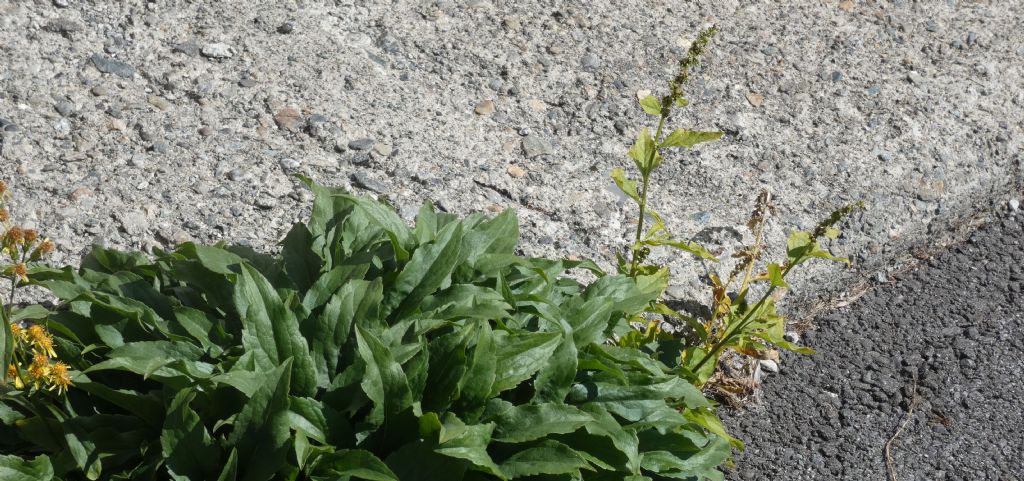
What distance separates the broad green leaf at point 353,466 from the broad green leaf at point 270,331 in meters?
0.20

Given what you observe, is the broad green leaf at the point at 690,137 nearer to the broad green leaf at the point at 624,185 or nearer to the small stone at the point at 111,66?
the broad green leaf at the point at 624,185

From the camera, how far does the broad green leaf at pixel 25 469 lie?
8.04 ft

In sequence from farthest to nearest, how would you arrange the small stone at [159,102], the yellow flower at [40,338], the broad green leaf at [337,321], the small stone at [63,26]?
the small stone at [63,26]
the small stone at [159,102]
the broad green leaf at [337,321]
the yellow flower at [40,338]

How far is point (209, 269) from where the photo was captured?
2.90 meters

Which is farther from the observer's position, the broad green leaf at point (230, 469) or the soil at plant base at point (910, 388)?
the soil at plant base at point (910, 388)

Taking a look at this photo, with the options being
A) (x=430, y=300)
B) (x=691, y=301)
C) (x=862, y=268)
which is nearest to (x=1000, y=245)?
(x=862, y=268)

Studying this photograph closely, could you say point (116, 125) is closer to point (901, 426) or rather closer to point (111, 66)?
point (111, 66)

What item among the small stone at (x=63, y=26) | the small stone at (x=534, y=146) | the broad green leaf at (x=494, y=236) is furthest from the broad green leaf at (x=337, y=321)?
the small stone at (x=63, y=26)

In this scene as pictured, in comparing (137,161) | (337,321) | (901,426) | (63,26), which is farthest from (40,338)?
(901,426)

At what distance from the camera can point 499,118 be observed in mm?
4539

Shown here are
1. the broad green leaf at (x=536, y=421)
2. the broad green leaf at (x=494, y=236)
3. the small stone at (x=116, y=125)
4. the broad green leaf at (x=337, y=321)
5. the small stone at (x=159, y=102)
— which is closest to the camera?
the broad green leaf at (x=536, y=421)

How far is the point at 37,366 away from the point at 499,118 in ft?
8.23

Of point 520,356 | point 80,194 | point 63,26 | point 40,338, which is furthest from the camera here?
point 63,26

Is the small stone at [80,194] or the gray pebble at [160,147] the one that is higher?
the gray pebble at [160,147]
